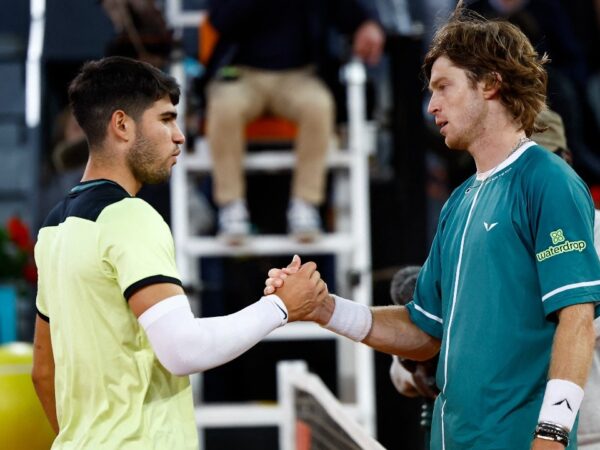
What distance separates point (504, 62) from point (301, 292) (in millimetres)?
773

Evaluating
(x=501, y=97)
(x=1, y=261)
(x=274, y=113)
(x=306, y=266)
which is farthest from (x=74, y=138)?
(x=501, y=97)

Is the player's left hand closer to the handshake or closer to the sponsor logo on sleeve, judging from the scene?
the handshake

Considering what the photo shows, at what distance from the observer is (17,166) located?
7949 millimetres

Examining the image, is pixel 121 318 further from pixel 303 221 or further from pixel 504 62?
pixel 303 221

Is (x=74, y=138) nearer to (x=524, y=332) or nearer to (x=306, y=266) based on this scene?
(x=306, y=266)

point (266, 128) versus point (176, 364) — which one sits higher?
point (266, 128)

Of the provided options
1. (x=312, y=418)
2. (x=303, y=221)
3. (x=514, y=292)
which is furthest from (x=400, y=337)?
(x=303, y=221)

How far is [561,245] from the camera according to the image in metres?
2.47

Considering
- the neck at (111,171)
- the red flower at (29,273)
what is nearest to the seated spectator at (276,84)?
the red flower at (29,273)

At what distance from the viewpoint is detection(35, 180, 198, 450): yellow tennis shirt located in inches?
104

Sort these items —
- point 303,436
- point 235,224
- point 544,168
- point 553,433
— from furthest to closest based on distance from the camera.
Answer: point 235,224 < point 303,436 < point 544,168 < point 553,433

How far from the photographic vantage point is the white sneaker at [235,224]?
5781 mm

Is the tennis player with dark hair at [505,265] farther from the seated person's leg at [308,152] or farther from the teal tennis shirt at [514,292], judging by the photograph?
the seated person's leg at [308,152]

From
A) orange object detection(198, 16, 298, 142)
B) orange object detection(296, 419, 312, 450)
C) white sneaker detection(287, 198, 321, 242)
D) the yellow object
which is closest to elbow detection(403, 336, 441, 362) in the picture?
the yellow object
